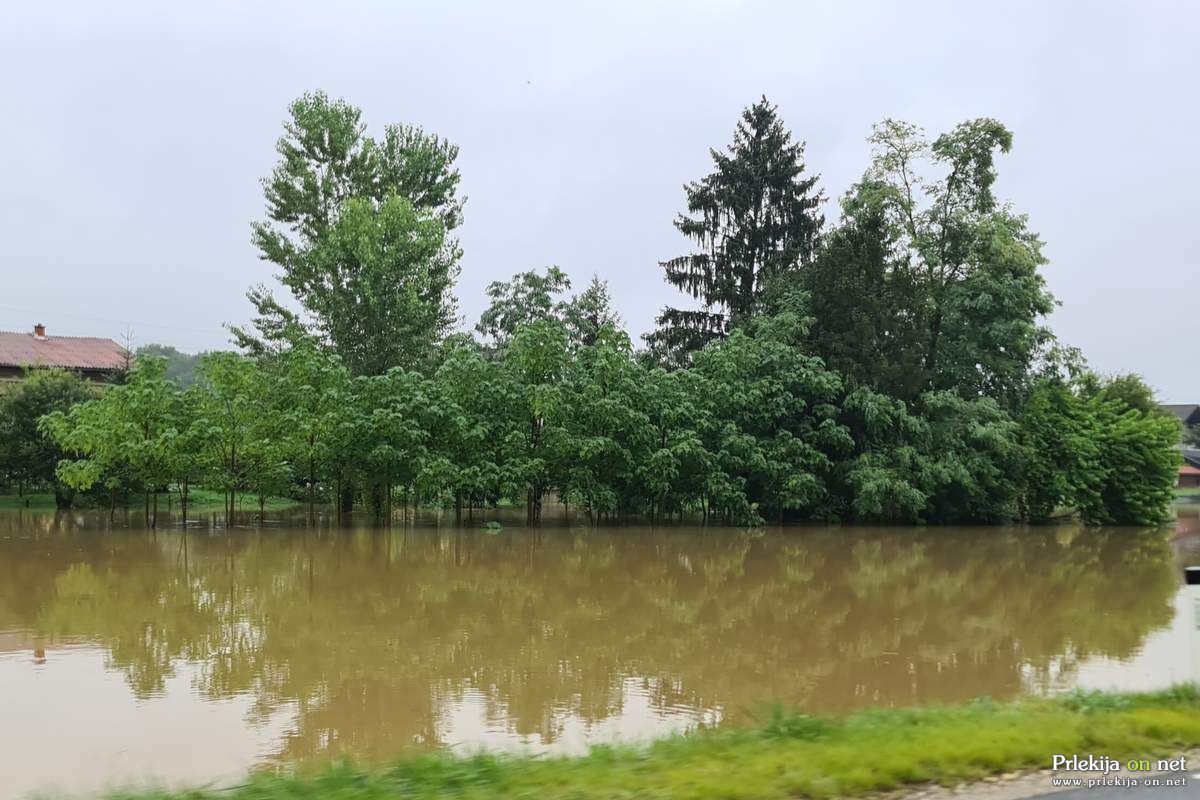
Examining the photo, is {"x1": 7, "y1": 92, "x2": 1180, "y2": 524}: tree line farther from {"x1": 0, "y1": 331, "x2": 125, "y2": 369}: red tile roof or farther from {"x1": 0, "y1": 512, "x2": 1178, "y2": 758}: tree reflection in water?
{"x1": 0, "y1": 331, "x2": 125, "y2": 369}: red tile roof

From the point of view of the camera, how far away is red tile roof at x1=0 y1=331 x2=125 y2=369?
177 ft

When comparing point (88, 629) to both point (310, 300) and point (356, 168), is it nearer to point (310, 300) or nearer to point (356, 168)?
point (310, 300)

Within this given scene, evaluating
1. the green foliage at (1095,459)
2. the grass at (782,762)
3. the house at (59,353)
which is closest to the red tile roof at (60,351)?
the house at (59,353)

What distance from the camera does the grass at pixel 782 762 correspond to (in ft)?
16.5

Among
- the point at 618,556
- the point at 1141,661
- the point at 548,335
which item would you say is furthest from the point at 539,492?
the point at 1141,661

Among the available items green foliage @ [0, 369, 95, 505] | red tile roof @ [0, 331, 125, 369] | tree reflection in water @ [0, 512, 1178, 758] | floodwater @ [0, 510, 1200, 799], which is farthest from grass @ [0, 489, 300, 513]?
red tile roof @ [0, 331, 125, 369]

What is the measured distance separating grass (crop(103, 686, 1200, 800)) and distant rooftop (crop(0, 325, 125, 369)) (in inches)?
2083

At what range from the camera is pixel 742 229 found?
4050cm

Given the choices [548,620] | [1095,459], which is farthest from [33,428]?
[1095,459]

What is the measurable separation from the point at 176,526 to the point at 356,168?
53.5 feet

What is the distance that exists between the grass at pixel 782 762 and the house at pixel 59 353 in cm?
5219

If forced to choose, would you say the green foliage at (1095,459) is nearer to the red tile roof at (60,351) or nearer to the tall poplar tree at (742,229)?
the tall poplar tree at (742,229)

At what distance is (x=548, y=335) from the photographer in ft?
94.0

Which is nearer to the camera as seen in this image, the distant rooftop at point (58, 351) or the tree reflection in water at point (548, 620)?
the tree reflection in water at point (548, 620)
